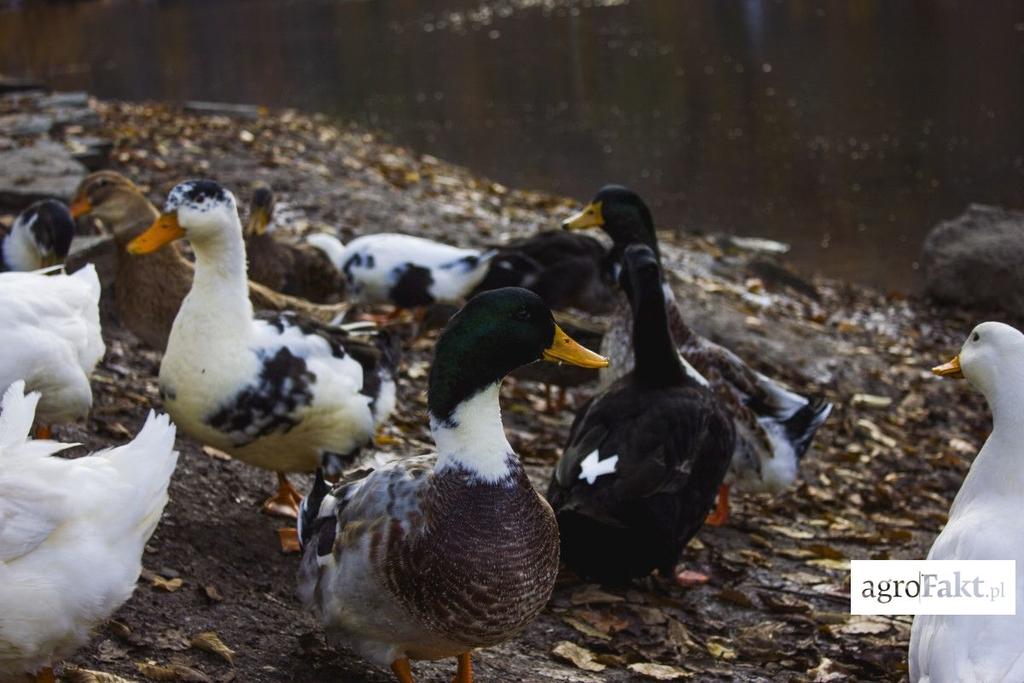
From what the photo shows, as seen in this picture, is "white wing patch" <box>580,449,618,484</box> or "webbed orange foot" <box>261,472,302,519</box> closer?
"white wing patch" <box>580,449,618,484</box>

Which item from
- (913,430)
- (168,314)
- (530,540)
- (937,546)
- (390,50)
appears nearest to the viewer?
(530,540)

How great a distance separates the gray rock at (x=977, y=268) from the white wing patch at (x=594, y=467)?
6.08 meters

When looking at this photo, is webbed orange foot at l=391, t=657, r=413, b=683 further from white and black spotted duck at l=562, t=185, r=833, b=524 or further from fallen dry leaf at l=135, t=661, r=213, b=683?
white and black spotted duck at l=562, t=185, r=833, b=524

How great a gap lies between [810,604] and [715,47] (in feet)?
61.2

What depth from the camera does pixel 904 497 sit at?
236 inches

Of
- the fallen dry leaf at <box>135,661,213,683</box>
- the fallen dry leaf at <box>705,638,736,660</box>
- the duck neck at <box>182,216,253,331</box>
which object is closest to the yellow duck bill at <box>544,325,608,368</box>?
the fallen dry leaf at <box>135,661,213,683</box>

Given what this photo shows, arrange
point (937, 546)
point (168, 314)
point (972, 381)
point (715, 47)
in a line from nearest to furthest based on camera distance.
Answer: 1. point (937, 546)
2. point (972, 381)
3. point (168, 314)
4. point (715, 47)

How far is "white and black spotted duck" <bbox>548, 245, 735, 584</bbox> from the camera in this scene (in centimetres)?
436

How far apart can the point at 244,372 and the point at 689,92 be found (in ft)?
47.9

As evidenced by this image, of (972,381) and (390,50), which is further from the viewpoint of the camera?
(390,50)

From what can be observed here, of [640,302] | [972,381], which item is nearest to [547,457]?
[640,302]

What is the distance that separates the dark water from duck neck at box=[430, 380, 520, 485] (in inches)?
309

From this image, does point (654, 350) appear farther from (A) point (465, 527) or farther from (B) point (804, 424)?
(A) point (465, 527)

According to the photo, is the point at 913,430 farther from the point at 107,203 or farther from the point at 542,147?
the point at 542,147
